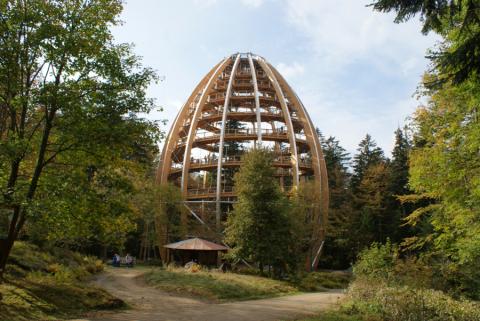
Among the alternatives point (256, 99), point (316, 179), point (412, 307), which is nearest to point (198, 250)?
point (316, 179)

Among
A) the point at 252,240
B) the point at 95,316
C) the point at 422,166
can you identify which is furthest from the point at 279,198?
the point at 95,316

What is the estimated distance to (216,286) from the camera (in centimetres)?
1623

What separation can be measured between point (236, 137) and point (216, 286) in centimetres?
1988

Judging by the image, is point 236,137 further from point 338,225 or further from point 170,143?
point 338,225

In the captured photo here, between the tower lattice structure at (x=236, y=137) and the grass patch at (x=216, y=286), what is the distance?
12195 millimetres

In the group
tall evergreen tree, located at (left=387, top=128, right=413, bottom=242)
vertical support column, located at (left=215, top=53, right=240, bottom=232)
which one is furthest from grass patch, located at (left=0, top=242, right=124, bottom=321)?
tall evergreen tree, located at (left=387, top=128, right=413, bottom=242)

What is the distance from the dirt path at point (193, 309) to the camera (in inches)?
409

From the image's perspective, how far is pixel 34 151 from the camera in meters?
10.1

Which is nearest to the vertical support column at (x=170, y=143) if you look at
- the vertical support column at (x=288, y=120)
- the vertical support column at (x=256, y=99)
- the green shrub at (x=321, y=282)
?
the vertical support column at (x=256, y=99)

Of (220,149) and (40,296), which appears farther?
(220,149)

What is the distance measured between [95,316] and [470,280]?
14278 mm

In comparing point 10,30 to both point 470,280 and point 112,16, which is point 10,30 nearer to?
point 112,16

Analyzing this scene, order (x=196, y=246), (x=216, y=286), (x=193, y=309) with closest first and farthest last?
1. (x=193, y=309)
2. (x=216, y=286)
3. (x=196, y=246)

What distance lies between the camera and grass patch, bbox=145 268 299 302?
1556cm
